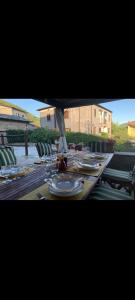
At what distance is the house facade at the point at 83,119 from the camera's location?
1038 cm

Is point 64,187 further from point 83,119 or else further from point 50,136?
point 83,119

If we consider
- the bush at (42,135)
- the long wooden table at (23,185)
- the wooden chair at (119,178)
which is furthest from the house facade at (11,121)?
the long wooden table at (23,185)

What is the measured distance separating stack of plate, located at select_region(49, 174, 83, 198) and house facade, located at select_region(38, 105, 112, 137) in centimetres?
Answer: 853

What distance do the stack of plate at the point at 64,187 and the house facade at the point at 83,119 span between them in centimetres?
853

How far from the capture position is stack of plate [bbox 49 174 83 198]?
102cm

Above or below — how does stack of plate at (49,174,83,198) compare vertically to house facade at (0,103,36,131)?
below

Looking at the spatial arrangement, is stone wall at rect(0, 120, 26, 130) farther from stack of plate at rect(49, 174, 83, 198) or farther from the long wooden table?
stack of plate at rect(49, 174, 83, 198)

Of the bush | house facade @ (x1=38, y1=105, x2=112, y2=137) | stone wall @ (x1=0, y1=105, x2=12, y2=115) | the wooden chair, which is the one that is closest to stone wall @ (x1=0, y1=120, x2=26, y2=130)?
the bush
